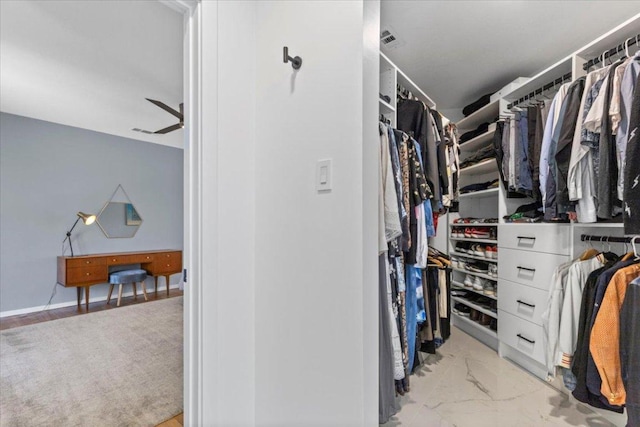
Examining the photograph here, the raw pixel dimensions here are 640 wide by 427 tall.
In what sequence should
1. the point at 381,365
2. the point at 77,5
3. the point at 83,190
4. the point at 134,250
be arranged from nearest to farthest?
the point at 381,365 → the point at 77,5 → the point at 83,190 → the point at 134,250

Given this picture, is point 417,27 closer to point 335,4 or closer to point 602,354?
point 335,4

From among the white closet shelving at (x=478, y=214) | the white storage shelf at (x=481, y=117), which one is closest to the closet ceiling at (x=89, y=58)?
the white storage shelf at (x=481, y=117)

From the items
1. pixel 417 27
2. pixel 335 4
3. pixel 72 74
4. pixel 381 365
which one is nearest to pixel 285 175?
pixel 335 4

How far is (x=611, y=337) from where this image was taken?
1.30 meters

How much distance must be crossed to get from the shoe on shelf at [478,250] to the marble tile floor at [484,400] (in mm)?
819

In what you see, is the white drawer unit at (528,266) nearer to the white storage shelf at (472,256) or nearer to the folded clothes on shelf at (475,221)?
the white storage shelf at (472,256)

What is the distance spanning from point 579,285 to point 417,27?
71.9 inches

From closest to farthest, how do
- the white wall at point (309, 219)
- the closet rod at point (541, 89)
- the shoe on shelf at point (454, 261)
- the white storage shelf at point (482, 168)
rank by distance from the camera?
the white wall at point (309, 219)
the closet rod at point (541, 89)
the white storage shelf at point (482, 168)
the shoe on shelf at point (454, 261)

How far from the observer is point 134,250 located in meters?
4.38

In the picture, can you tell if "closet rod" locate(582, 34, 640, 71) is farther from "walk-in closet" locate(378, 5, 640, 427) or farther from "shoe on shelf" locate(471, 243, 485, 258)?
"shoe on shelf" locate(471, 243, 485, 258)

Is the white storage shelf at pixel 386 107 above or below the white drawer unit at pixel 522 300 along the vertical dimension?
above

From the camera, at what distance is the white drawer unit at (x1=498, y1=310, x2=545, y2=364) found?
Result: 6.11ft

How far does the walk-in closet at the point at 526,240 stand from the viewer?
1317 mm

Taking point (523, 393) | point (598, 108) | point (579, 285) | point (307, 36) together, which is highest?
point (307, 36)
